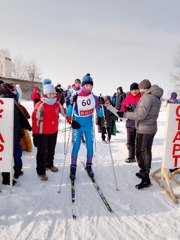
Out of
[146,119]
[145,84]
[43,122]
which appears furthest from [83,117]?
[145,84]

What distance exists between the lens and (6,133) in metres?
3.76

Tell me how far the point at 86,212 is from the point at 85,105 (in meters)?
2.29

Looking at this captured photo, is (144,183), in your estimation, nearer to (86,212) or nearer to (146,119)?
(146,119)

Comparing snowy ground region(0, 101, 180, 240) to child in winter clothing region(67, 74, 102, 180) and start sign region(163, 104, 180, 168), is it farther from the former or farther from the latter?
child in winter clothing region(67, 74, 102, 180)

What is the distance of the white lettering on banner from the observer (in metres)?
4.61

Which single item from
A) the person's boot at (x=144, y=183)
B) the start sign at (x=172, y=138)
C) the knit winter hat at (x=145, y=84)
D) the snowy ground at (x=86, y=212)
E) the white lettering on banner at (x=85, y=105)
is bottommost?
the snowy ground at (x=86, y=212)

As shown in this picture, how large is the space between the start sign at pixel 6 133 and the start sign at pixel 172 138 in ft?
10.1

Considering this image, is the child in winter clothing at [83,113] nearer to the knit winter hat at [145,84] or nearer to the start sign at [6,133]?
the knit winter hat at [145,84]

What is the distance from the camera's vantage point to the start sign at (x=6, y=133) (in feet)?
12.1

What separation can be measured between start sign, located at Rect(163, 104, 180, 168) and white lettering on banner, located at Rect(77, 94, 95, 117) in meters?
1.72

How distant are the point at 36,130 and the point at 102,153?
10.3 ft

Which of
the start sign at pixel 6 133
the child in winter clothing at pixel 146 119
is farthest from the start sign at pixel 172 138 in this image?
the start sign at pixel 6 133

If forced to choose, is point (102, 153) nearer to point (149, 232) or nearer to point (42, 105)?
point (42, 105)

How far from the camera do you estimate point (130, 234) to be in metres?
2.87
